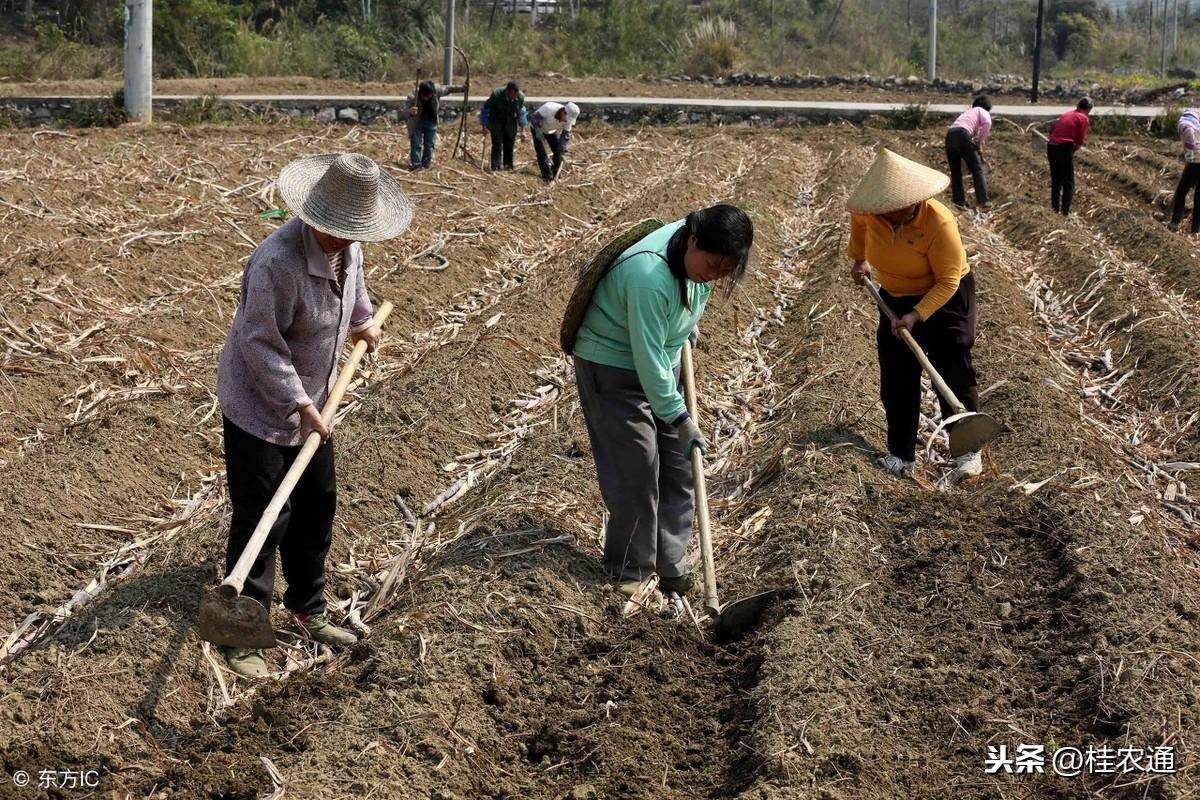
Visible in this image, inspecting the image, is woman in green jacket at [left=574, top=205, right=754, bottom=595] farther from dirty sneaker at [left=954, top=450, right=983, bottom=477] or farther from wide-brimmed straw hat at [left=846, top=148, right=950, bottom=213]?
dirty sneaker at [left=954, top=450, right=983, bottom=477]

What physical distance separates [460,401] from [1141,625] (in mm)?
3760

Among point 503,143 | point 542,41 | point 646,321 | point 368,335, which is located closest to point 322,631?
point 368,335

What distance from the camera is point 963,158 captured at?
13969 mm

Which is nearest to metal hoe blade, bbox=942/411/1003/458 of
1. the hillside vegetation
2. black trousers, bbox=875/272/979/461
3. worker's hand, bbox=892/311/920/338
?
black trousers, bbox=875/272/979/461

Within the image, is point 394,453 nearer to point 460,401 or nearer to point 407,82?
point 460,401

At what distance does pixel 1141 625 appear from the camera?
4.36 metres

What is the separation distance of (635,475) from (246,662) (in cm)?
153

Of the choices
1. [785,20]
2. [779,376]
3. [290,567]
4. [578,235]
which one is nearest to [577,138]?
[578,235]

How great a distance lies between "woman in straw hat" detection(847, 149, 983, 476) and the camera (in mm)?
5801

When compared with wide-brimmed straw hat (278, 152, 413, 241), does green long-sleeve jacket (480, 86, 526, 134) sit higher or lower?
higher

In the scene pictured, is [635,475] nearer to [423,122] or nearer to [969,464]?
[969,464]

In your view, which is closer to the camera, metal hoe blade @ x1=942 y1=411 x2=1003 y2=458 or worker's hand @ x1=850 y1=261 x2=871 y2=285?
metal hoe blade @ x1=942 y1=411 x2=1003 y2=458

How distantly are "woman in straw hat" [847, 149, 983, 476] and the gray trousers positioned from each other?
1.62 m

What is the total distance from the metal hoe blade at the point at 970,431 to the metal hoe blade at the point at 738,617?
1.75 meters
